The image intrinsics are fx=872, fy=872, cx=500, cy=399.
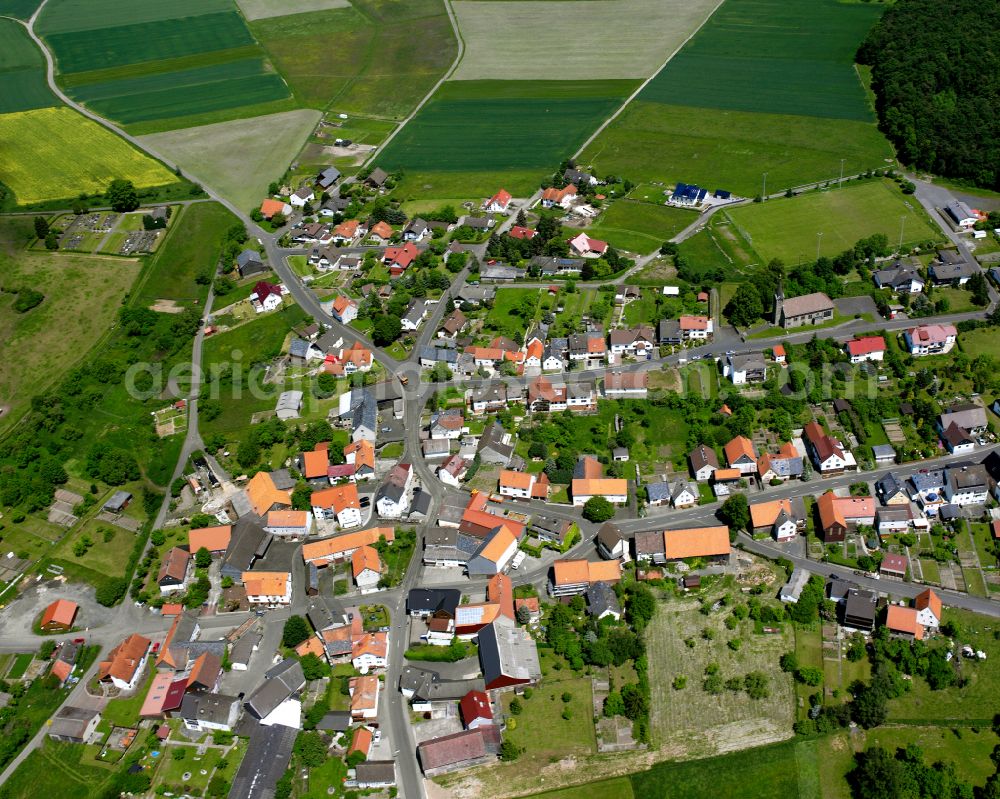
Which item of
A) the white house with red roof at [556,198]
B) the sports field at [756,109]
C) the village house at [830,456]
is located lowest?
the village house at [830,456]

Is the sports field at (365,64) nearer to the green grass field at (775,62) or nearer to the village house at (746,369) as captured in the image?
the green grass field at (775,62)

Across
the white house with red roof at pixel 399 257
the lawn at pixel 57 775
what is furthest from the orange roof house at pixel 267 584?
the white house with red roof at pixel 399 257

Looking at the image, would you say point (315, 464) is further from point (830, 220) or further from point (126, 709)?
point (830, 220)

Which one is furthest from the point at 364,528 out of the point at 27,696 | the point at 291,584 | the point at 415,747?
the point at 27,696

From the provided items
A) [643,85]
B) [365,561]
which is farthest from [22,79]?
[365,561]

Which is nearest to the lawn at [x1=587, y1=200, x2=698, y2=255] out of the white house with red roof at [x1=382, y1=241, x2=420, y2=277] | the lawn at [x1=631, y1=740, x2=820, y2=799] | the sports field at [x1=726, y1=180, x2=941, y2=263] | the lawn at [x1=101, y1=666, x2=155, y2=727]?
the sports field at [x1=726, y1=180, x2=941, y2=263]

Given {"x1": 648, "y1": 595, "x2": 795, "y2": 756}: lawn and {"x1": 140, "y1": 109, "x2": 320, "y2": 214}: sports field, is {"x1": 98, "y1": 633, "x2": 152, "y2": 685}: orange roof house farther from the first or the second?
{"x1": 140, "y1": 109, "x2": 320, "y2": 214}: sports field

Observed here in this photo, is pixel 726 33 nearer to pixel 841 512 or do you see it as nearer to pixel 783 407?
pixel 783 407
